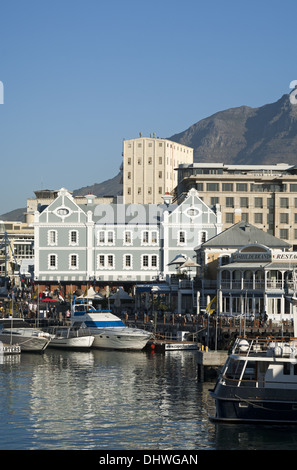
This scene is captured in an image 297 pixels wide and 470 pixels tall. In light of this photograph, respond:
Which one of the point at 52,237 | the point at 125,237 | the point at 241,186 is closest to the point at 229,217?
the point at 241,186

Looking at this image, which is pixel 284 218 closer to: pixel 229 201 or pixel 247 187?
pixel 247 187

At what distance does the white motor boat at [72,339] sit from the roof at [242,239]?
20306mm

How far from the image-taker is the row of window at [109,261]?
110m

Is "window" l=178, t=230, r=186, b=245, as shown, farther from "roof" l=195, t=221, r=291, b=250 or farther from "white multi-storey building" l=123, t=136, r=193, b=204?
"white multi-storey building" l=123, t=136, r=193, b=204

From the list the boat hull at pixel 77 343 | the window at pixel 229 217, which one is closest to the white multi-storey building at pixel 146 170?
the window at pixel 229 217

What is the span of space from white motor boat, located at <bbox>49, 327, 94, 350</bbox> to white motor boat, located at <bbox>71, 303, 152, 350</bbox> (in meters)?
0.73

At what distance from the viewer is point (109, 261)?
363 feet

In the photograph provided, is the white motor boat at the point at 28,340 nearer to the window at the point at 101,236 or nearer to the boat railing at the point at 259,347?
the boat railing at the point at 259,347

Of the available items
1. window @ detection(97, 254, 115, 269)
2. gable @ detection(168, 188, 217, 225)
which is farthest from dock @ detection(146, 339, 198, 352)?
gable @ detection(168, 188, 217, 225)

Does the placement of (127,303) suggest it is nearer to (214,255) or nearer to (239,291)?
(214,255)

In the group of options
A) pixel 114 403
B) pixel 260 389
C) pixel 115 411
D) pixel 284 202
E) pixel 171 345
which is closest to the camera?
pixel 260 389

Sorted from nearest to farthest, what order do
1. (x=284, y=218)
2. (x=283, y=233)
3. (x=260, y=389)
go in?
(x=260, y=389)
(x=284, y=218)
(x=283, y=233)

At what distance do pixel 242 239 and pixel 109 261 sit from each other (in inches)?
1043

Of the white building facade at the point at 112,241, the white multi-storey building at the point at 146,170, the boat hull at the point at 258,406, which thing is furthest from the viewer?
the white multi-storey building at the point at 146,170
